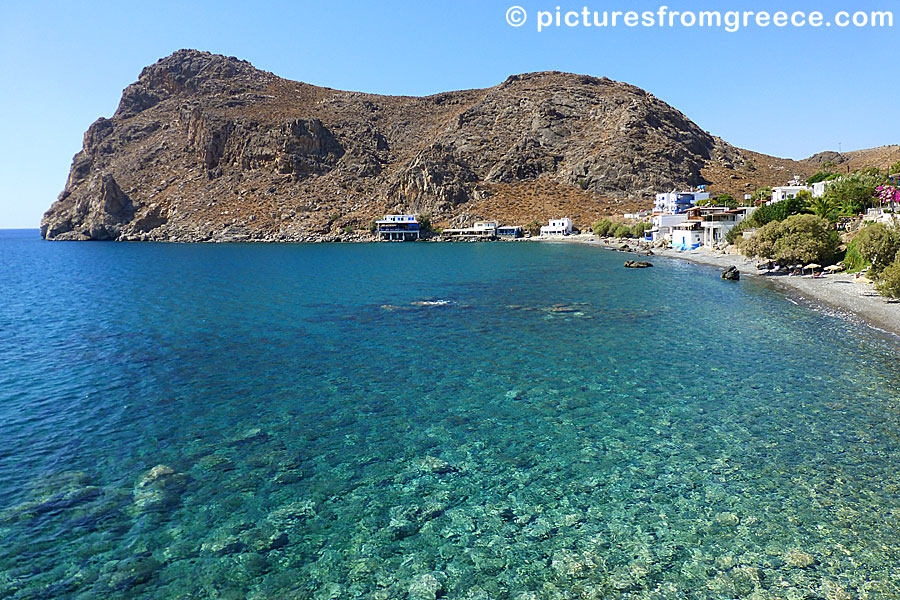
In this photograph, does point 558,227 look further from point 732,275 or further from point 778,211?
point 732,275

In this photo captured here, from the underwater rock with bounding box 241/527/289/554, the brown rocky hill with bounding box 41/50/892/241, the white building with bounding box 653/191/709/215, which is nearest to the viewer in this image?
the underwater rock with bounding box 241/527/289/554

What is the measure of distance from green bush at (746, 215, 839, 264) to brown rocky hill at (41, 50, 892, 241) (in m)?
98.3

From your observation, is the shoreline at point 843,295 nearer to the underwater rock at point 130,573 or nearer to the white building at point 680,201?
the underwater rock at point 130,573

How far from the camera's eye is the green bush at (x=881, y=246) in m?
39.9

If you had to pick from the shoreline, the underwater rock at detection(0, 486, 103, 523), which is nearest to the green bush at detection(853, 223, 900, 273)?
the shoreline

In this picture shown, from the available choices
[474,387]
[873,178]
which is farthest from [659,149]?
[474,387]

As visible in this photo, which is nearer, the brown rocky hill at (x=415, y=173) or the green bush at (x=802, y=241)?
the green bush at (x=802, y=241)

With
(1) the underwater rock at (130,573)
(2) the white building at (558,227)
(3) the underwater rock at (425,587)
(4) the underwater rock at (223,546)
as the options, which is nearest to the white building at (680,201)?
(2) the white building at (558,227)

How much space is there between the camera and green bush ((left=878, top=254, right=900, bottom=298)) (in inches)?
1357

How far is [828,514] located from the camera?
40.3 feet

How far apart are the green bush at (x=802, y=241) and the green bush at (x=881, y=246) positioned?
10597 mm

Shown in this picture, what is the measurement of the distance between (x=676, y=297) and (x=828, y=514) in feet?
115

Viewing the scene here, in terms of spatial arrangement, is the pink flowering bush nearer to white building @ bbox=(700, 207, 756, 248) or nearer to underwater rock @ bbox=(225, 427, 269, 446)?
white building @ bbox=(700, 207, 756, 248)

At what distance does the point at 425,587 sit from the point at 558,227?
139m
